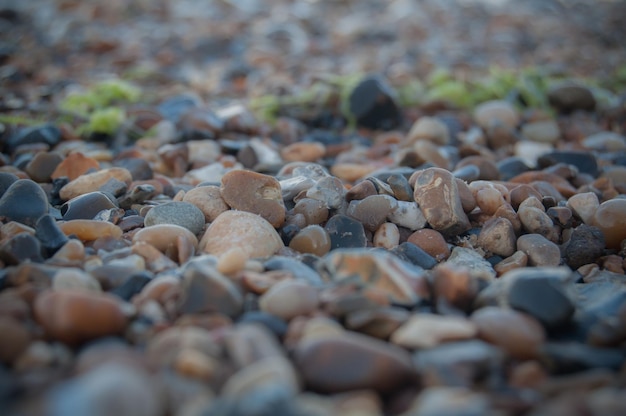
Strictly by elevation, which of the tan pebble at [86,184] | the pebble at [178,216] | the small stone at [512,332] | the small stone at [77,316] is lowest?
the tan pebble at [86,184]

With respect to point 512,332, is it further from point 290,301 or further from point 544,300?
point 290,301

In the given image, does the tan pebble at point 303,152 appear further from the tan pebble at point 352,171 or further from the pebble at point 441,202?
the pebble at point 441,202

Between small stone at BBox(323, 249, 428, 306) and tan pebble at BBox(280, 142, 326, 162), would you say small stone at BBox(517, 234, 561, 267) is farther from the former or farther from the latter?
tan pebble at BBox(280, 142, 326, 162)

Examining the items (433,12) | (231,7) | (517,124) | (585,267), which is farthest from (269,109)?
(433,12)

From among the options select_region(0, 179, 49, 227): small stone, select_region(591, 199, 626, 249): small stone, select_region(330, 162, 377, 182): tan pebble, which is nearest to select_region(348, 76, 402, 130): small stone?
select_region(330, 162, 377, 182): tan pebble

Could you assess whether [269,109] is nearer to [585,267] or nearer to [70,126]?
[70,126]

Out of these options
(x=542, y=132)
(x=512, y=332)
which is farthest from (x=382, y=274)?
(x=542, y=132)

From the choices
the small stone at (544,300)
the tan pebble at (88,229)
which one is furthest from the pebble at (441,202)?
the tan pebble at (88,229)
